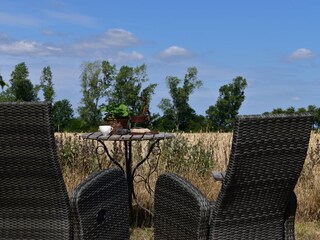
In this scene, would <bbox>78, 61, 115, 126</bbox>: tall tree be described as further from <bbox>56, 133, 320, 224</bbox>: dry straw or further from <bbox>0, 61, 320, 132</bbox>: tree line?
<bbox>56, 133, 320, 224</bbox>: dry straw

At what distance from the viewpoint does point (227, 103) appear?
4359 centimetres

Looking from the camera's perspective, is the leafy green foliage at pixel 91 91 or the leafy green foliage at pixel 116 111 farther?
the leafy green foliage at pixel 91 91

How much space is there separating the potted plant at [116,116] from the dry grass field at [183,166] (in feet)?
3.07

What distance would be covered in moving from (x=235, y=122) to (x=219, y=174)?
3.68ft

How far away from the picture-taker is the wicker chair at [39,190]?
3.74 meters

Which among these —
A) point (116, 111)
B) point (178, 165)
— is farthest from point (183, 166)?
point (116, 111)

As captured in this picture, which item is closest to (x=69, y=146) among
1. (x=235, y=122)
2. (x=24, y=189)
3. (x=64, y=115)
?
(x=24, y=189)

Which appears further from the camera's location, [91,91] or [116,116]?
[91,91]

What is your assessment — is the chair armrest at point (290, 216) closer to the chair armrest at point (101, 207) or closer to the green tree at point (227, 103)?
the chair armrest at point (101, 207)

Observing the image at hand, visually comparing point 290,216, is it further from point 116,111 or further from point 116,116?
point 116,111

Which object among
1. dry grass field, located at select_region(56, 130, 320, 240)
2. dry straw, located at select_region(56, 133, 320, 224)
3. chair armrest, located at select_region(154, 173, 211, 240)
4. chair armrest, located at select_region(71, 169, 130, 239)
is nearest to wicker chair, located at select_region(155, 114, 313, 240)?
chair armrest, located at select_region(154, 173, 211, 240)

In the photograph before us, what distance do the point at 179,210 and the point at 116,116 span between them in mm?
2205

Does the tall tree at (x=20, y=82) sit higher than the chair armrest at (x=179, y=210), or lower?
higher

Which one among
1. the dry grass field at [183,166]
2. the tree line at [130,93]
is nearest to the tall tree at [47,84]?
the tree line at [130,93]
